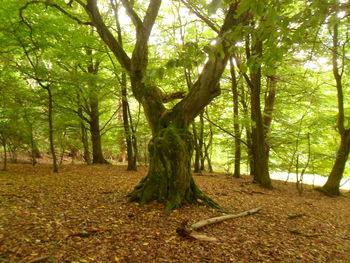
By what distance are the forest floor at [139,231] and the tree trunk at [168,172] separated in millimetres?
284

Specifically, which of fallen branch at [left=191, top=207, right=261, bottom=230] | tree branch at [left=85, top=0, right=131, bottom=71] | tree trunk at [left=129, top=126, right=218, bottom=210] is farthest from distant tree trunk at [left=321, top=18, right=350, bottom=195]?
tree branch at [left=85, top=0, right=131, bottom=71]

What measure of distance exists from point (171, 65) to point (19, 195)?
518 cm

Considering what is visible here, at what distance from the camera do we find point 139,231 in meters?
3.81

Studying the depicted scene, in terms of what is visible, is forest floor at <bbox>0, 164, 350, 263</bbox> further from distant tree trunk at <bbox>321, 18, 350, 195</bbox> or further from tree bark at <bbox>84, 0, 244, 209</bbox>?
distant tree trunk at <bbox>321, 18, 350, 195</bbox>

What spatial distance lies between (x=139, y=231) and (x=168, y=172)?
155 centimetres

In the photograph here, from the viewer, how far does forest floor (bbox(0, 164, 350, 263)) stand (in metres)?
3.05

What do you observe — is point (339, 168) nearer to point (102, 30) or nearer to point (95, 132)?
point (102, 30)

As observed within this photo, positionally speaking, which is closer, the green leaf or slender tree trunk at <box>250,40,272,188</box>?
the green leaf

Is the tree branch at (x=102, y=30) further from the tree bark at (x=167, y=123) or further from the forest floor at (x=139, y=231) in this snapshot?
the forest floor at (x=139, y=231)

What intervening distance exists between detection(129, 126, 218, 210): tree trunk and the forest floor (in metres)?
0.28

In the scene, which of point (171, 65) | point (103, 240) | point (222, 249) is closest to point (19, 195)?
point (103, 240)

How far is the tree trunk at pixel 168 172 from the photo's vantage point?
5.05 meters

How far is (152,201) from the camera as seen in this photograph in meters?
→ 5.08

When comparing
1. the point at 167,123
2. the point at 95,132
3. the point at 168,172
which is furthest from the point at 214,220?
the point at 95,132
